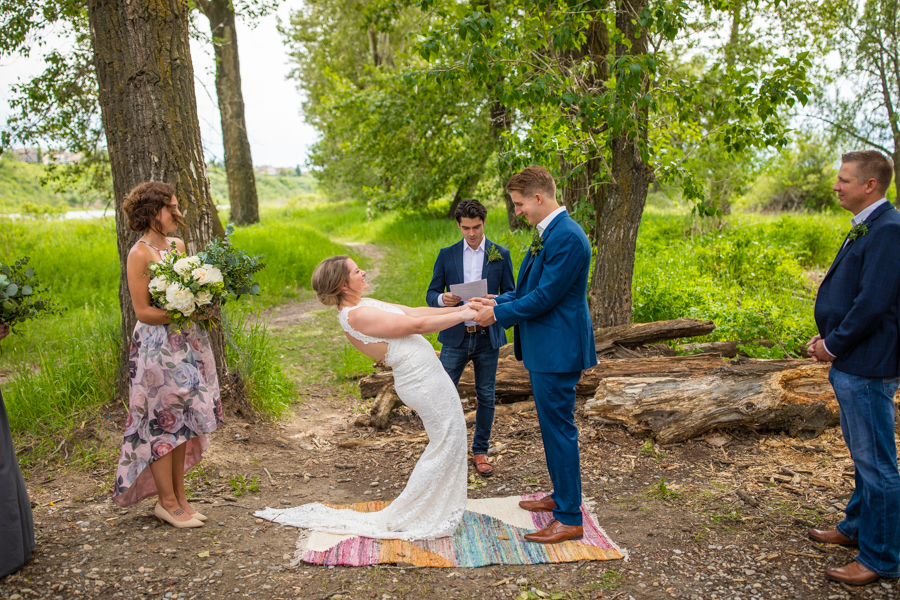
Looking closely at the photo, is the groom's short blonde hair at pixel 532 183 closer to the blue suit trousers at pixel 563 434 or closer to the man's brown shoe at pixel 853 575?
the blue suit trousers at pixel 563 434

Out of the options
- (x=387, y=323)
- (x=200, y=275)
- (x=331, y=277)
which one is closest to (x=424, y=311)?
(x=387, y=323)

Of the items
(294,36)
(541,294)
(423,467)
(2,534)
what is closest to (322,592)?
(423,467)

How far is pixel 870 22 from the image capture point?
54.7 feet

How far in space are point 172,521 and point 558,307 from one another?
2754 mm

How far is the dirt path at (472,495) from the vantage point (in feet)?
9.95

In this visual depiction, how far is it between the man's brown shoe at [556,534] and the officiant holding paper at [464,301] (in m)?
1.06

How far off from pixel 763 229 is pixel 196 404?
1519 centimetres

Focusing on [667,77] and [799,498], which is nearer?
[799,498]

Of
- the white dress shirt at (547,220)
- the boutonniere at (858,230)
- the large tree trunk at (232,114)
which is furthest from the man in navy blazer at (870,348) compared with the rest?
the large tree trunk at (232,114)

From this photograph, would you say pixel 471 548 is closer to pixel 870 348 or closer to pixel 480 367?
pixel 480 367

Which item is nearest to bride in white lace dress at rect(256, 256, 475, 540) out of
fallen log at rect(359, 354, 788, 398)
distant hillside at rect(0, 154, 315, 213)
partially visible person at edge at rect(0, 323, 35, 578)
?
partially visible person at edge at rect(0, 323, 35, 578)

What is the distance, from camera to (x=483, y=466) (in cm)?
455

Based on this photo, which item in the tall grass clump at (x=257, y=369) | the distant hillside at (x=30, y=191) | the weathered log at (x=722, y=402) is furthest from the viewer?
the distant hillside at (x=30, y=191)

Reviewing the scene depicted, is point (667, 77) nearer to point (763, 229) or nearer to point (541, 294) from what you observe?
point (541, 294)
